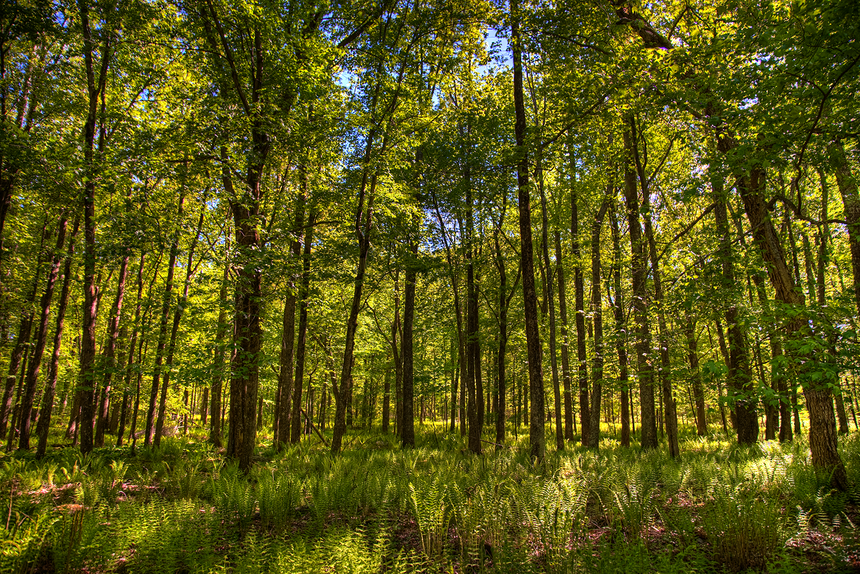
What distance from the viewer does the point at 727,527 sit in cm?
376

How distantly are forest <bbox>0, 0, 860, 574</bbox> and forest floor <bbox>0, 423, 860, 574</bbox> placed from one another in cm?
5

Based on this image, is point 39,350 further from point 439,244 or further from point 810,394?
point 810,394

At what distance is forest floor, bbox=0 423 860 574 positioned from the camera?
339cm

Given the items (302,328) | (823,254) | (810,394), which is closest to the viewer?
(823,254)

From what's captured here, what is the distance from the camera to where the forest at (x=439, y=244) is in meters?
3.71

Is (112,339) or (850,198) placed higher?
(850,198)

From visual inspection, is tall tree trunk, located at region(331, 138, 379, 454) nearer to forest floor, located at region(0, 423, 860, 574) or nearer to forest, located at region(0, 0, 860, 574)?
forest, located at region(0, 0, 860, 574)

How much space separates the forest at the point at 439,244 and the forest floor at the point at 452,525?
50 millimetres

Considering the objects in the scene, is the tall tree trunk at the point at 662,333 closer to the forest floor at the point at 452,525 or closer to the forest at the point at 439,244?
the forest at the point at 439,244

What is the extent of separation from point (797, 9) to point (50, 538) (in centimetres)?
941

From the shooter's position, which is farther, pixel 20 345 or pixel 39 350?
pixel 20 345

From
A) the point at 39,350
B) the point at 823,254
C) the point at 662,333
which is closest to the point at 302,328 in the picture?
the point at 39,350

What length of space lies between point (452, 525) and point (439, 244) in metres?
9.90

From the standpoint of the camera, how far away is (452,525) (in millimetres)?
5137
